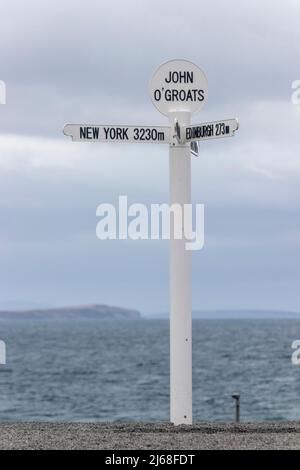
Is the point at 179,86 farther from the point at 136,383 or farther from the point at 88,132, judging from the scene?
the point at 136,383

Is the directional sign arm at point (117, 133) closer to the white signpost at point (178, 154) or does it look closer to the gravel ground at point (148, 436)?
the white signpost at point (178, 154)

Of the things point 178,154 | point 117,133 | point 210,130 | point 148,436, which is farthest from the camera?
point 178,154

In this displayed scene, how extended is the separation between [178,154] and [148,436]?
3.52 metres

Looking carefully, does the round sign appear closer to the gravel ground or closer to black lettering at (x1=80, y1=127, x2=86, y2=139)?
black lettering at (x1=80, y1=127, x2=86, y2=139)

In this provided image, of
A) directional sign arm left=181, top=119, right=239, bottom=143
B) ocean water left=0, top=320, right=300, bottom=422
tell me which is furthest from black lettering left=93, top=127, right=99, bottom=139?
ocean water left=0, top=320, right=300, bottom=422

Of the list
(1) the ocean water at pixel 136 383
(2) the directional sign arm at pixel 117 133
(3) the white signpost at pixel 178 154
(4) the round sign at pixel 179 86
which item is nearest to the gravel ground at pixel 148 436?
(3) the white signpost at pixel 178 154

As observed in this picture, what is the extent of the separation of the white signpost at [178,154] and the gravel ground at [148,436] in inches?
21.9

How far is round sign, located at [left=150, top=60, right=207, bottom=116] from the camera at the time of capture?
538 inches

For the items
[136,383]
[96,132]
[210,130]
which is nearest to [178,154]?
[210,130]

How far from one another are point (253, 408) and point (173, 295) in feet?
143

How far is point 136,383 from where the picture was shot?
7138cm

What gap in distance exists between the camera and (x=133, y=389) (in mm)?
67250

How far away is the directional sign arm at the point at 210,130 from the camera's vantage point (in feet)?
43.4
